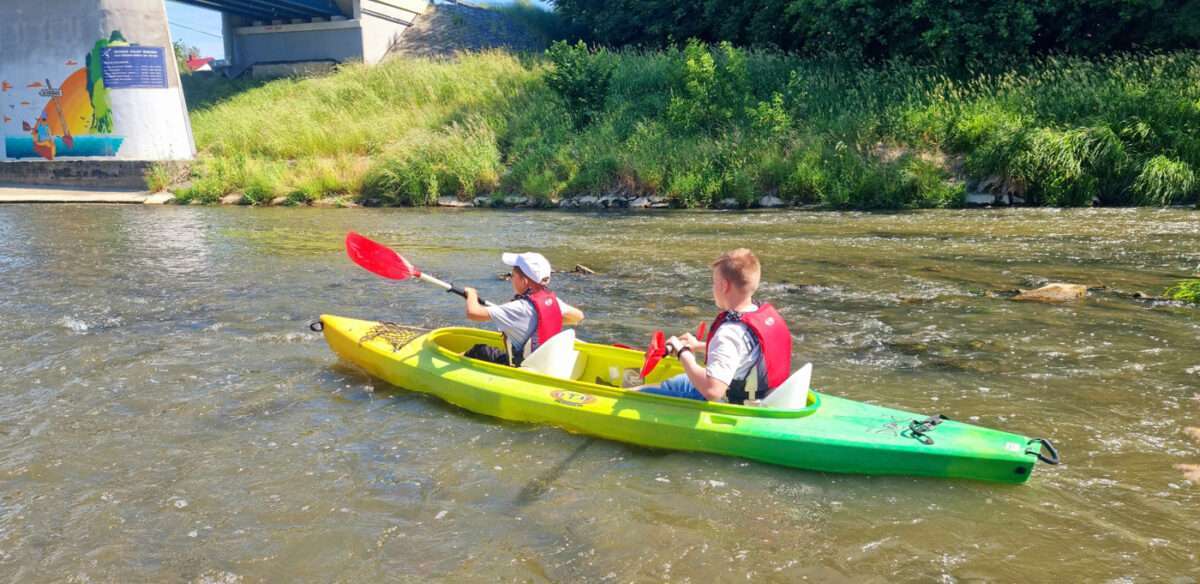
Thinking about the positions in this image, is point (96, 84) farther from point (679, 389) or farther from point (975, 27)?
point (679, 389)

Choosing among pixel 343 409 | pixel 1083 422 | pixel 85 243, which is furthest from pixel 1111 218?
pixel 85 243

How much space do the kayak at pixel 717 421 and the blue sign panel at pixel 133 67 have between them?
1779 centimetres

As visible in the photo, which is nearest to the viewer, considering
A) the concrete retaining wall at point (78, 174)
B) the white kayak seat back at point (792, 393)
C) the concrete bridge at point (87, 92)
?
the white kayak seat back at point (792, 393)

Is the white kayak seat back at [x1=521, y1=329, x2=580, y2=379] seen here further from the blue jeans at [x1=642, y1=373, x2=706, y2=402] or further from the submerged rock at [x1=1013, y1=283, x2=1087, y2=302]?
the submerged rock at [x1=1013, y1=283, x2=1087, y2=302]

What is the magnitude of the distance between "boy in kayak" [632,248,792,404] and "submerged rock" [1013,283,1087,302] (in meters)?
3.75

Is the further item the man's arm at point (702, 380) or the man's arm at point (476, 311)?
the man's arm at point (476, 311)

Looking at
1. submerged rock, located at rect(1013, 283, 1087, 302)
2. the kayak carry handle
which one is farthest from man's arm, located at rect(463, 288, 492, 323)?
submerged rock, located at rect(1013, 283, 1087, 302)

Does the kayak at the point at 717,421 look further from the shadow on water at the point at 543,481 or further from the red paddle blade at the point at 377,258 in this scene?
the red paddle blade at the point at 377,258

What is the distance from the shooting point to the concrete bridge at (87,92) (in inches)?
773

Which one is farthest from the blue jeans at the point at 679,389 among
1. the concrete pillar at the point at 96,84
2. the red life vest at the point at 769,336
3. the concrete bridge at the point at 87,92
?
the concrete pillar at the point at 96,84

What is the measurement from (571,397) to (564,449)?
29cm

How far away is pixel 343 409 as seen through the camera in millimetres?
4879

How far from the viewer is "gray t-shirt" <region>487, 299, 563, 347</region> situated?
4.65 metres

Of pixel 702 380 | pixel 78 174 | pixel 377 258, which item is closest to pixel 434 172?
pixel 78 174
